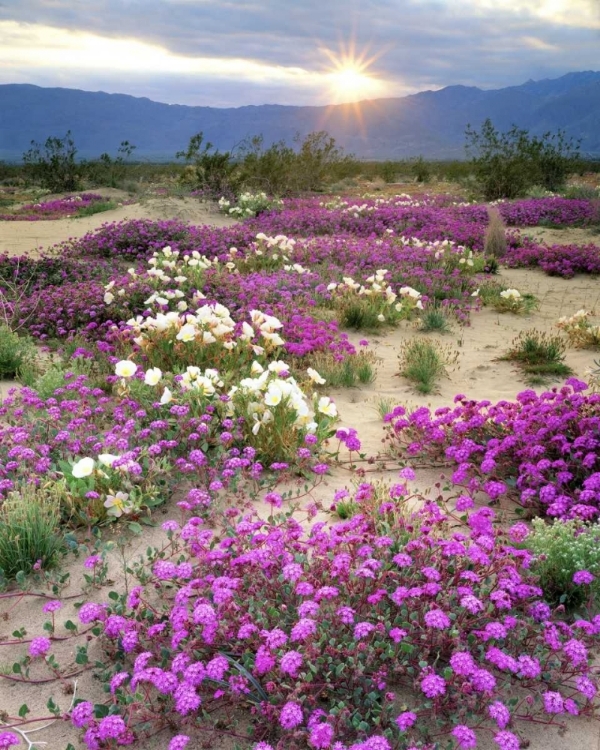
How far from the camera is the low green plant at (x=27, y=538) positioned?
3.58 meters

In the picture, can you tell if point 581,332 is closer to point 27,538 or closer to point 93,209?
point 27,538

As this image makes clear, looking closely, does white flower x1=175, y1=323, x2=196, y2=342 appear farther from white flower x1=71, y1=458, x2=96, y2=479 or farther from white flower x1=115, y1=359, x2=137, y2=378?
white flower x1=71, y1=458, x2=96, y2=479

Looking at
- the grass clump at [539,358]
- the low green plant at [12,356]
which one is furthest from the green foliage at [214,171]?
the grass clump at [539,358]

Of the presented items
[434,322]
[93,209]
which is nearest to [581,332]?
[434,322]

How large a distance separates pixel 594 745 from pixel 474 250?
44.1 feet

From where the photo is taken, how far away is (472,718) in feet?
8.87

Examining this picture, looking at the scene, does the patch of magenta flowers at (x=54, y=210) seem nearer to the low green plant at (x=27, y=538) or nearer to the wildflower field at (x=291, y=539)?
the wildflower field at (x=291, y=539)

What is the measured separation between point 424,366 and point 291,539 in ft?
13.2

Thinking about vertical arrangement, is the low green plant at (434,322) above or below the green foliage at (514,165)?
below

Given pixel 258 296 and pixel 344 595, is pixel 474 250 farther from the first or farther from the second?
pixel 344 595

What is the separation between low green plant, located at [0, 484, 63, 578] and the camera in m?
3.58

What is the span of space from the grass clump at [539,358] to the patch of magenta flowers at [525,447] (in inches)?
89.1

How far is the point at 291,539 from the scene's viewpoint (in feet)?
11.2

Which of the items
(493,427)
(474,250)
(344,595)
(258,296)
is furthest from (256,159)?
(344,595)
